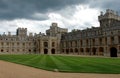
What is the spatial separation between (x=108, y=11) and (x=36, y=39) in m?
42.0

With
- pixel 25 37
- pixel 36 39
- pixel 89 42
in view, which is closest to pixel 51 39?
pixel 36 39

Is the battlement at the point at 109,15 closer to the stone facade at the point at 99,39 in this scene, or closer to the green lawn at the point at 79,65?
the stone facade at the point at 99,39

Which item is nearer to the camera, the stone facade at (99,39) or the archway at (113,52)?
the stone facade at (99,39)

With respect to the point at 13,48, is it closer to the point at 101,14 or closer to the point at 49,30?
the point at 49,30

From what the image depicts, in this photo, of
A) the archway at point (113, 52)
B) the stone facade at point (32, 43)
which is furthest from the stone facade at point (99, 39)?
the stone facade at point (32, 43)

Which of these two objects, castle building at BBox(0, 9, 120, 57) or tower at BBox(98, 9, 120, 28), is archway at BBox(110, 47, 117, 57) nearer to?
castle building at BBox(0, 9, 120, 57)

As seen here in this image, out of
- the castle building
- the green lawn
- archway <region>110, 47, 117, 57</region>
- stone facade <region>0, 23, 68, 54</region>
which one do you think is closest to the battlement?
the castle building

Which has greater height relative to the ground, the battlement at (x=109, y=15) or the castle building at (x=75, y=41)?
the battlement at (x=109, y=15)

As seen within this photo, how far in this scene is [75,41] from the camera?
81625 mm

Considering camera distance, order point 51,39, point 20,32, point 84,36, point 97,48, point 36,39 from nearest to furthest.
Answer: point 97,48 → point 84,36 → point 51,39 → point 36,39 → point 20,32

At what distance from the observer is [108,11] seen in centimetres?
7062

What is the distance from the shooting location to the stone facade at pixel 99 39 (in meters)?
59.9

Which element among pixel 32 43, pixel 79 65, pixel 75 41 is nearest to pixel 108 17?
pixel 75 41

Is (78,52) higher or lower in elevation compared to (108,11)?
lower
